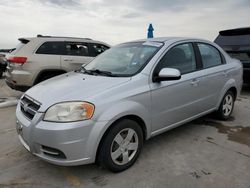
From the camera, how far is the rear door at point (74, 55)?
706 centimetres

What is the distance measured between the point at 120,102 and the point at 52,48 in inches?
180

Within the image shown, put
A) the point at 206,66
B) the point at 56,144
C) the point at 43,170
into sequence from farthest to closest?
the point at 206,66 → the point at 43,170 → the point at 56,144

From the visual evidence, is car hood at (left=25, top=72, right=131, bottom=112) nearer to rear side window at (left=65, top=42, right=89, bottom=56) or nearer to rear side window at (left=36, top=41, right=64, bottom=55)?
rear side window at (left=36, top=41, right=64, bottom=55)

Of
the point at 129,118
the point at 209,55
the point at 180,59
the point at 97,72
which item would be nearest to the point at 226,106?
the point at 209,55

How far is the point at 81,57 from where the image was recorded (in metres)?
7.30

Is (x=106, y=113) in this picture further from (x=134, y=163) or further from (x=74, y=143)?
(x=134, y=163)

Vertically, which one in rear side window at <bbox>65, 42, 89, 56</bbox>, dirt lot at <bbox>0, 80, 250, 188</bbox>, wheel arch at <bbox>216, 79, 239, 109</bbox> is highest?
rear side window at <bbox>65, 42, 89, 56</bbox>

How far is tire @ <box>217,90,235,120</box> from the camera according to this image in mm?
4936

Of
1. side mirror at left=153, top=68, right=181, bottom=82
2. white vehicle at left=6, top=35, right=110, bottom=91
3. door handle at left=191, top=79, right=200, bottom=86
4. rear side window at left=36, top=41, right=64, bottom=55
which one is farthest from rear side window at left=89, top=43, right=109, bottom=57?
side mirror at left=153, top=68, right=181, bottom=82

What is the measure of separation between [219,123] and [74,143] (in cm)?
320

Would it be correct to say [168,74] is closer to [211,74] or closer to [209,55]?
[211,74]

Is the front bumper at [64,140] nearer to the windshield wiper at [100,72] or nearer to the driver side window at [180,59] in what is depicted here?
the windshield wiper at [100,72]

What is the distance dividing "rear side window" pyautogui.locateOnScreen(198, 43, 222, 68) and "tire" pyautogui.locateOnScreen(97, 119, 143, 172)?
189 cm

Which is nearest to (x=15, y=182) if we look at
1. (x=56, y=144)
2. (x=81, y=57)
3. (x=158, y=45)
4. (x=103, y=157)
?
(x=56, y=144)
